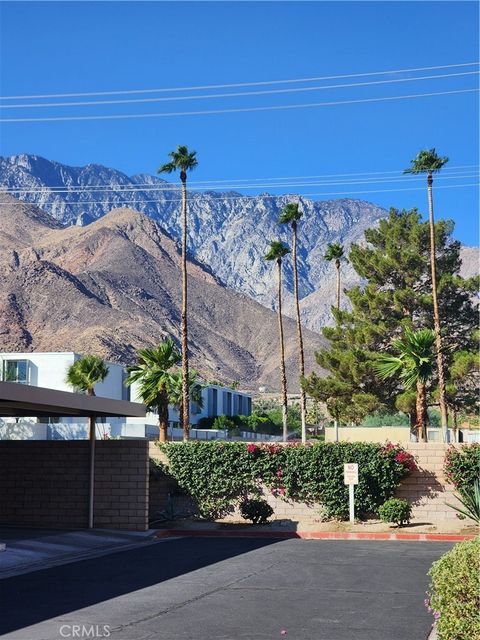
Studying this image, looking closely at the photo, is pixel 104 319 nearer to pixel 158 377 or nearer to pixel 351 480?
pixel 158 377

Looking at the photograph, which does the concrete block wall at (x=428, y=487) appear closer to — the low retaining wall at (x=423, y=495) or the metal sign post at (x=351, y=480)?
the low retaining wall at (x=423, y=495)

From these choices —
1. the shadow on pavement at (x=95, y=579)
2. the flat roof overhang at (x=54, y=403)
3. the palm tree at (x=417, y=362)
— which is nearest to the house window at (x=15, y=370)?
the palm tree at (x=417, y=362)

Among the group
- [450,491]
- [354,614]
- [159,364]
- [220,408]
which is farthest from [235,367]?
[354,614]

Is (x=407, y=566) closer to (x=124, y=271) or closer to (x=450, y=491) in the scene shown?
(x=450, y=491)

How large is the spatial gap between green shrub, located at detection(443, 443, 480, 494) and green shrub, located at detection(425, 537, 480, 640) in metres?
18.8

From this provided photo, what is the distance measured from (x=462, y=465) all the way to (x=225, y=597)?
50.1 ft

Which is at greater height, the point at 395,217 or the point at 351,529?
the point at 395,217

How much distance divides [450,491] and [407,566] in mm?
10016

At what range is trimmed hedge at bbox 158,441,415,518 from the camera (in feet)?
94.3

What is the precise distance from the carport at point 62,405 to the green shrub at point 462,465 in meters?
9.08

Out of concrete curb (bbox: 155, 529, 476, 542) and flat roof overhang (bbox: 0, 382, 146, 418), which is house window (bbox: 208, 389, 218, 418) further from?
concrete curb (bbox: 155, 529, 476, 542)

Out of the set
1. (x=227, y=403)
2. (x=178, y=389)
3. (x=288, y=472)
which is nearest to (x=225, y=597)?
(x=288, y=472)

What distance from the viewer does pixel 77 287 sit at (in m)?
175

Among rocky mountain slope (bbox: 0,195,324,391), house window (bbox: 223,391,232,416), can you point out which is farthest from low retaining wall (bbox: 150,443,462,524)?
rocky mountain slope (bbox: 0,195,324,391)
